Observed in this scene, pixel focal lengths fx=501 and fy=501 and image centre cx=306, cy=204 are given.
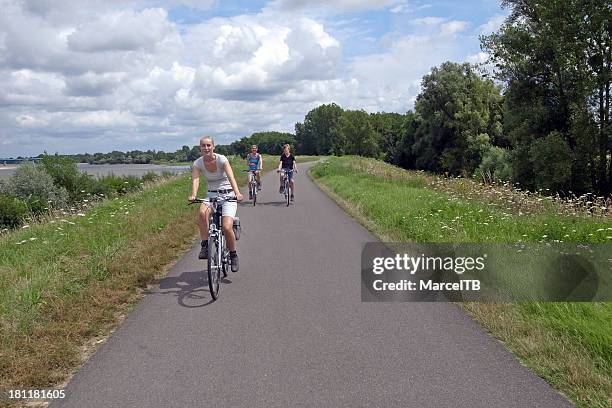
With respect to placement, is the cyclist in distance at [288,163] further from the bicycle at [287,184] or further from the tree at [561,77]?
the tree at [561,77]

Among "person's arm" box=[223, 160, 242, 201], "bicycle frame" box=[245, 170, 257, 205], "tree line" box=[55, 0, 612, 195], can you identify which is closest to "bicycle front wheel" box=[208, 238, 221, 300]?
"person's arm" box=[223, 160, 242, 201]

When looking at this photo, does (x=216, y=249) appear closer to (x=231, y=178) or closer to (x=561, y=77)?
(x=231, y=178)

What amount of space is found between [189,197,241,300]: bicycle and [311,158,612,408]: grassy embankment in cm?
297

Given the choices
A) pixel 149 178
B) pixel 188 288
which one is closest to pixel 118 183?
pixel 149 178

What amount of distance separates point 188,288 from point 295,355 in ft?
8.96

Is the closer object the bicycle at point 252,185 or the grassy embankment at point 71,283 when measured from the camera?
the grassy embankment at point 71,283

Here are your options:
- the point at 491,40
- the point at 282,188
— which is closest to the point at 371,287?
the point at 282,188

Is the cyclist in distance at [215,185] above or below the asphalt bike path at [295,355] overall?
above

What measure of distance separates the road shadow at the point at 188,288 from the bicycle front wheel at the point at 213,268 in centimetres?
13

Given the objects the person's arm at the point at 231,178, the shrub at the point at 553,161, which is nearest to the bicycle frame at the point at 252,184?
the person's arm at the point at 231,178

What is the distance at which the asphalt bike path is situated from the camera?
12.0ft

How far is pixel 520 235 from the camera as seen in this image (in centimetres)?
845

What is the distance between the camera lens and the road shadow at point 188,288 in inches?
240

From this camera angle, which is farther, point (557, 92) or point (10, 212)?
point (557, 92)
